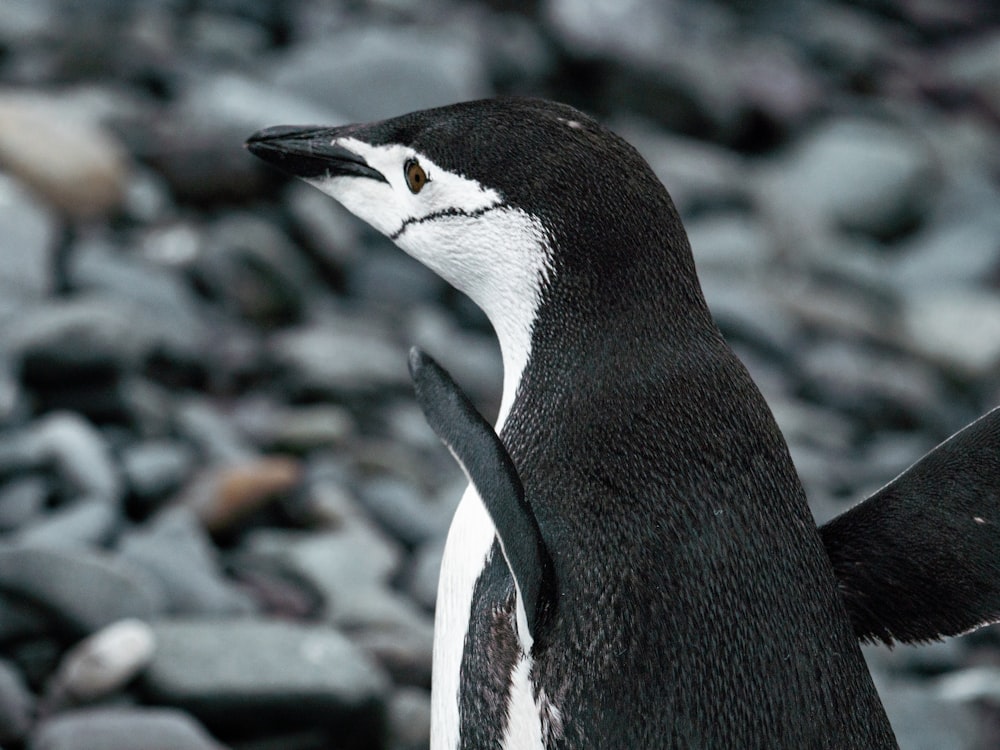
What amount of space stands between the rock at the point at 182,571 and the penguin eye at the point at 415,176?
110 cm

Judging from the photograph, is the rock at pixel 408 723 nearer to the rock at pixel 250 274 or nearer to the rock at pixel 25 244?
the rock at pixel 25 244

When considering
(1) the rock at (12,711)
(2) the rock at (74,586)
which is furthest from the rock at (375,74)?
(1) the rock at (12,711)

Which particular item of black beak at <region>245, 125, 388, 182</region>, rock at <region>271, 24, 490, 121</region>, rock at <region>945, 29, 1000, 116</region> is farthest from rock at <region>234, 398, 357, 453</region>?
rock at <region>945, 29, 1000, 116</region>

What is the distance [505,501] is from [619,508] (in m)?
0.10

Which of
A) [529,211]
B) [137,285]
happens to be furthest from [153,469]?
[529,211]

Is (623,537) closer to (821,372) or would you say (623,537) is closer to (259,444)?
(259,444)

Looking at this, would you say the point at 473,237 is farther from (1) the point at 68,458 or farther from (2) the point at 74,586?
(1) the point at 68,458

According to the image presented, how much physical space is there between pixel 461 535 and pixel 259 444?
1817 mm

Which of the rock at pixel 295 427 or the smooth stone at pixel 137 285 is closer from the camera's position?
the rock at pixel 295 427

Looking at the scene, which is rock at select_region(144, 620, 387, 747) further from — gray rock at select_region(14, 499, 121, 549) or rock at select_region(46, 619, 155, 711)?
gray rock at select_region(14, 499, 121, 549)

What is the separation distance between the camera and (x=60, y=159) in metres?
3.53

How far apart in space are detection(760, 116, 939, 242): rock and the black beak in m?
4.64

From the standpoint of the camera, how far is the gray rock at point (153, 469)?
2543mm

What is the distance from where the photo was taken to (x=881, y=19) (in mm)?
8859
